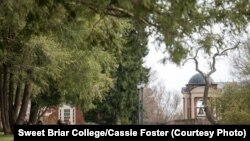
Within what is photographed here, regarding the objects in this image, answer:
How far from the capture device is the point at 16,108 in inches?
1767

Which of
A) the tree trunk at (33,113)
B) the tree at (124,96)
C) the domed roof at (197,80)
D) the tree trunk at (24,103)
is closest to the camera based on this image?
the tree trunk at (24,103)

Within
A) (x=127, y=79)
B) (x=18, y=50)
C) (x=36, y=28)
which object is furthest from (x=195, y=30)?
(x=127, y=79)

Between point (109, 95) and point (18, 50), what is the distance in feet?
118

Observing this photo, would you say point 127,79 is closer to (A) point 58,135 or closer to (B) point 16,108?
(B) point 16,108

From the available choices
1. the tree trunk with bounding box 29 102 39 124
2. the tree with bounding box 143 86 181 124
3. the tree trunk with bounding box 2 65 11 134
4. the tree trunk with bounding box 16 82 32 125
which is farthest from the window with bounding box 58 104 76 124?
the tree trunk with bounding box 2 65 11 134

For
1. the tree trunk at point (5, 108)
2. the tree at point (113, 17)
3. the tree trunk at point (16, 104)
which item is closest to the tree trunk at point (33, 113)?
the tree trunk at point (16, 104)

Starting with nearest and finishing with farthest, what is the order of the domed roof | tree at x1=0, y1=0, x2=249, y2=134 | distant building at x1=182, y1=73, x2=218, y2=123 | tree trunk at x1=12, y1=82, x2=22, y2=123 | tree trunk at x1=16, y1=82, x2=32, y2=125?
tree at x1=0, y1=0, x2=249, y2=134 < tree trunk at x1=16, y1=82, x2=32, y2=125 < tree trunk at x1=12, y1=82, x2=22, y2=123 < distant building at x1=182, y1=73, x2=218, y2=123 < the domed roof

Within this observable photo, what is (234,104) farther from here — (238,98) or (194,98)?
(194,98)
